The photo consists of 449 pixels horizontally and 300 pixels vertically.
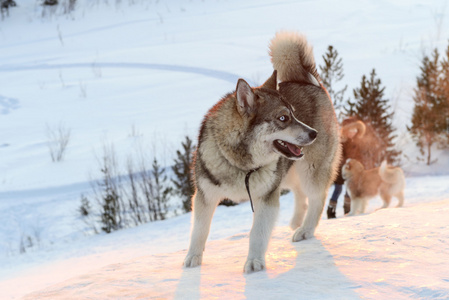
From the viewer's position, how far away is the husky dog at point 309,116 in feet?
12.7

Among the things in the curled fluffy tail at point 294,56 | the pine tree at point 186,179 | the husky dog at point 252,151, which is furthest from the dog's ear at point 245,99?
the pine tree at point 186,179

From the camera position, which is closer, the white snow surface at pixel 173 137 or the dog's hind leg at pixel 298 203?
the white snow surface at pixel 173 137

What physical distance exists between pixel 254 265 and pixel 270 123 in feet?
2.94

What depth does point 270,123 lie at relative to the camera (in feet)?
9.90

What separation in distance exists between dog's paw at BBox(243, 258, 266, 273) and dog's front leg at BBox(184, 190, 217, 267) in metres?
0.50

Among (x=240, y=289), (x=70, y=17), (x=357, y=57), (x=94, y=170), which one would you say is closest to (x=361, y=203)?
(x=240, y=289)

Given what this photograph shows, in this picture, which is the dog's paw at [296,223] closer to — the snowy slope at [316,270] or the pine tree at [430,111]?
the snowy slope at [316,270]

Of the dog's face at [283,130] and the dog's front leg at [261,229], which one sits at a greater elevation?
the dog's face at [283,130]

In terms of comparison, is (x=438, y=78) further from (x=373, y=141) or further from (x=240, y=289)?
(x=240, y=289)

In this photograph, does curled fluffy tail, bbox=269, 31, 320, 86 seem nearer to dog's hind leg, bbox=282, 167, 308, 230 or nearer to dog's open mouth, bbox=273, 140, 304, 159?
dog's hind leg, bbox=282, 167, 308, 230

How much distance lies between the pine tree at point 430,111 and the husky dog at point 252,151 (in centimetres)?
1066

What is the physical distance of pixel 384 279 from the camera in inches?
94.6

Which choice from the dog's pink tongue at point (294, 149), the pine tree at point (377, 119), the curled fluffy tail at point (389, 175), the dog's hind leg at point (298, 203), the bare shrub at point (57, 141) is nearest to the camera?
the dog's pink tongue at point (294, 149)

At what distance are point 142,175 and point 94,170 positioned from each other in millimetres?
1780
